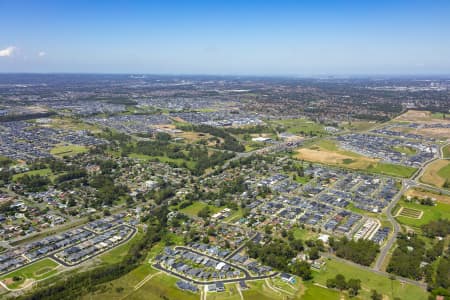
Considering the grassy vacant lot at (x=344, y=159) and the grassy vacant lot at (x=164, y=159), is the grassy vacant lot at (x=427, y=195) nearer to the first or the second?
the grassy vacant lot at (x=344, y=159)

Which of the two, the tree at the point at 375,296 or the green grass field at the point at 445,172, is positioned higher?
the green grass field at the point at 445,172

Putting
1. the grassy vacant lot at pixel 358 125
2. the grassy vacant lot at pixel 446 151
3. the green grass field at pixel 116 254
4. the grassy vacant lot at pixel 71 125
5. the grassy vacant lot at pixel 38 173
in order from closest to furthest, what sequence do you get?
the green grass field at pixel 116 254, the grassy vacant lot at pixel 38 173, the grassy vacant lot at pixel 446 151, the grassy vacant lot at pixel 71 125, the grassy vacant lot at pixel 358 125

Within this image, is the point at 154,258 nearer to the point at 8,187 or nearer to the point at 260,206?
the point at 260,206

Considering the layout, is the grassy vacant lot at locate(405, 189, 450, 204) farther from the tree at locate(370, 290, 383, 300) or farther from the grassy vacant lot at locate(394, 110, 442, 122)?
the grassy vacant lot at locate(394, 110, 442, 122)

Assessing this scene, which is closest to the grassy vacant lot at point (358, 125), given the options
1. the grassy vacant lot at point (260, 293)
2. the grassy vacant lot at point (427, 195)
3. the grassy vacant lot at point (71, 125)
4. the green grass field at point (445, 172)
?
the green grass field at point (445, 172)

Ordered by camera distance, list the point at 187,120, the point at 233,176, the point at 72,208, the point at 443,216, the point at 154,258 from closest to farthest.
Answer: the point at 154,258 < the point at 443,216 < the point at 72,208 < the point at 233,176 < the point at 187,120

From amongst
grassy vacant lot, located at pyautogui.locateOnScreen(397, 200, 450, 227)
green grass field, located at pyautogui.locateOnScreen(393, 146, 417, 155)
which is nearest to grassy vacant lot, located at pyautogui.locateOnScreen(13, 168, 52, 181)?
grassy vacant lot, located at pyautogui.locateOnScreen(397, 200, 450, 227)

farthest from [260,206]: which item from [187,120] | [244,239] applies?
[187,120]
